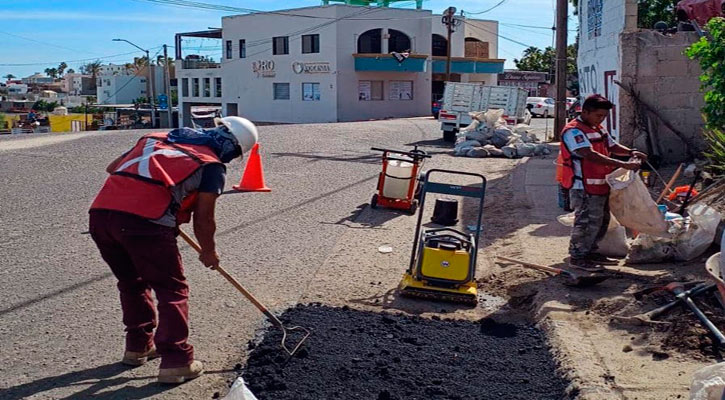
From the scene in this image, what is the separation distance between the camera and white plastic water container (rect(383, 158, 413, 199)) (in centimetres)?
1124

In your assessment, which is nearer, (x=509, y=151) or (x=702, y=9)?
(x=702, y=9)

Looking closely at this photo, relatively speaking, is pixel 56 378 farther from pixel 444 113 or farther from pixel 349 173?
pixel 444 113

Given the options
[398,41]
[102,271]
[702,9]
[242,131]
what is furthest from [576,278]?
[398,41]

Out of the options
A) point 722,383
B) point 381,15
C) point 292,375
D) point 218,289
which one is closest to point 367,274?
point 218,289

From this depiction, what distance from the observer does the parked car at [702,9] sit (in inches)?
497

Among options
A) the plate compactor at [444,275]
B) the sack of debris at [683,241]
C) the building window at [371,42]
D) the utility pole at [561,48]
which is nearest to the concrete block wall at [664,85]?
the sack of debris at [683,241]

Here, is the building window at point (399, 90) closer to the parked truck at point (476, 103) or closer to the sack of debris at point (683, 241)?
the parked truck at point (476, 103)

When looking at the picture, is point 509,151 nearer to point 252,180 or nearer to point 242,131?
point 252,180

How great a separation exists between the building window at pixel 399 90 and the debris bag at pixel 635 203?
47.1 meters

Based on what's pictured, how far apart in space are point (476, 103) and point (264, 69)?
1270 inches

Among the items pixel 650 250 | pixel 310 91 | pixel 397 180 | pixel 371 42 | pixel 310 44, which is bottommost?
pixel 650 250

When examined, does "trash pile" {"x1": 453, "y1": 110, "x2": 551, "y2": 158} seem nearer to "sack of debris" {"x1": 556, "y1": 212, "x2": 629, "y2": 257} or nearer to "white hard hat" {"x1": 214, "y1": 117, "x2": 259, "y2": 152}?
"sack of debris" {"x1": 556, "y1": 212, "x2": 629, "y2": 257}

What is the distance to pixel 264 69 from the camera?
55250 mm

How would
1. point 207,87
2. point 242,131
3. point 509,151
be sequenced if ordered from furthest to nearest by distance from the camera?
point 207,87
point 509,151
point 242,131
